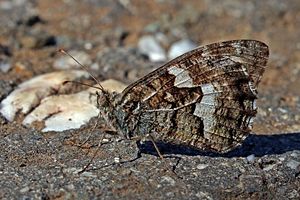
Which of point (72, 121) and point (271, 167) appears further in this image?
point (72, 121)

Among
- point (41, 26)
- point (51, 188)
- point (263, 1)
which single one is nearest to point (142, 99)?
point (51, 188)

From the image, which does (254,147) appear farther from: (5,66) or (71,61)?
(5,66)

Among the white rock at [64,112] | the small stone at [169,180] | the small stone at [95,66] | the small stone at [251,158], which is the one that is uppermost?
the small stone at [95,66]

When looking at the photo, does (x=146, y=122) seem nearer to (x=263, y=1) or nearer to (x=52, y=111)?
(x=52, y=111)

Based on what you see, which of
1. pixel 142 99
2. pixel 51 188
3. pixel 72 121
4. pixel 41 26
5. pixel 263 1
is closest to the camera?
pixel 51 188

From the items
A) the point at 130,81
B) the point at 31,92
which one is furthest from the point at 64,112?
the point at 130,81

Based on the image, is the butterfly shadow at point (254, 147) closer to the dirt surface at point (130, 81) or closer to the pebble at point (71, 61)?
the dirt surface at point (130, 81)

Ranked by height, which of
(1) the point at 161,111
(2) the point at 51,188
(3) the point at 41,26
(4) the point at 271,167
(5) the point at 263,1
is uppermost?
(5) the point at 263,1

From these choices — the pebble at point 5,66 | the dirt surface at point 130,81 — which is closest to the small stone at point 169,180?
the dirt surface at point 130,81
